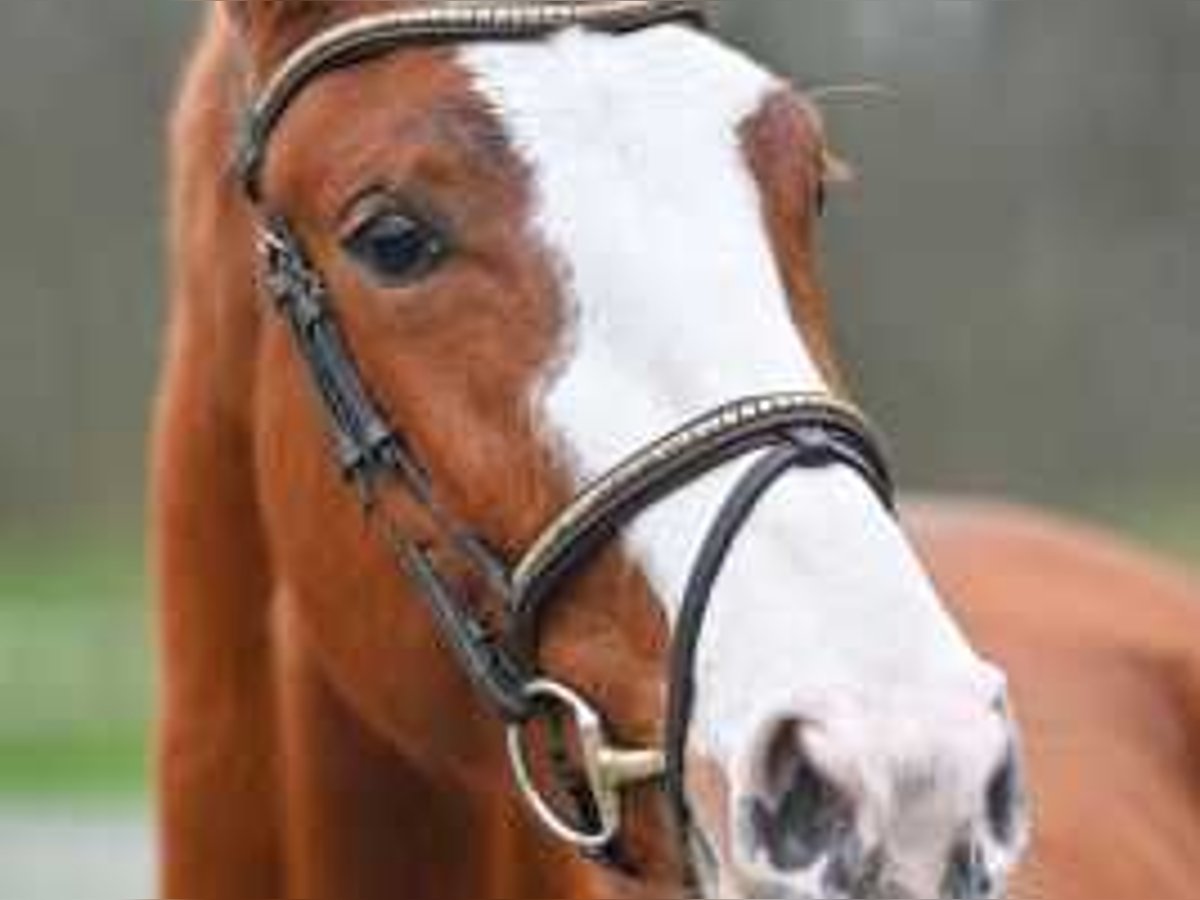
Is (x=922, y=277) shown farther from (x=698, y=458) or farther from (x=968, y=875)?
(x=968, y=875)

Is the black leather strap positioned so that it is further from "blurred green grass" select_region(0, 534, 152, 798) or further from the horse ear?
"blurred green grass" select_region(0, 534, 152, 798)

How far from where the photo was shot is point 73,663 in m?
19.1

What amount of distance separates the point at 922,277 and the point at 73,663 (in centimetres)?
513

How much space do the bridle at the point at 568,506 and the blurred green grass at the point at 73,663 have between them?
1111cm

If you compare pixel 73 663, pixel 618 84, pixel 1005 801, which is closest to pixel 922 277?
pixel 73 663

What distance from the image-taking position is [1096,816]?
5367 millimetres

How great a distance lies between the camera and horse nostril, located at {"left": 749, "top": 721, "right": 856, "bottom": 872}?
3469mm

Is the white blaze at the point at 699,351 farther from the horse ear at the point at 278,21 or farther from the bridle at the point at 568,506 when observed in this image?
the horse ear at the point at 278,21

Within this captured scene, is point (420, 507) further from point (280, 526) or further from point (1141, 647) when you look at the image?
point (1141, 647)

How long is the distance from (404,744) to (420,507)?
30 centimetres

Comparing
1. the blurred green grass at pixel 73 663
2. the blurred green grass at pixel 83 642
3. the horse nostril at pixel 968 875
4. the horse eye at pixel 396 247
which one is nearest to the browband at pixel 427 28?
the horse eye at pixel 396 247

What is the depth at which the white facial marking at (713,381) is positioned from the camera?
3471 millimetres

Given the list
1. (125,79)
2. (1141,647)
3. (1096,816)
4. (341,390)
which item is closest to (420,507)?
(341,390)

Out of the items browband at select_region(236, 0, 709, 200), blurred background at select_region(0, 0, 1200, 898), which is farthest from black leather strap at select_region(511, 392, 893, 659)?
blurred background at select_region(0, 0, 1200, 898)
